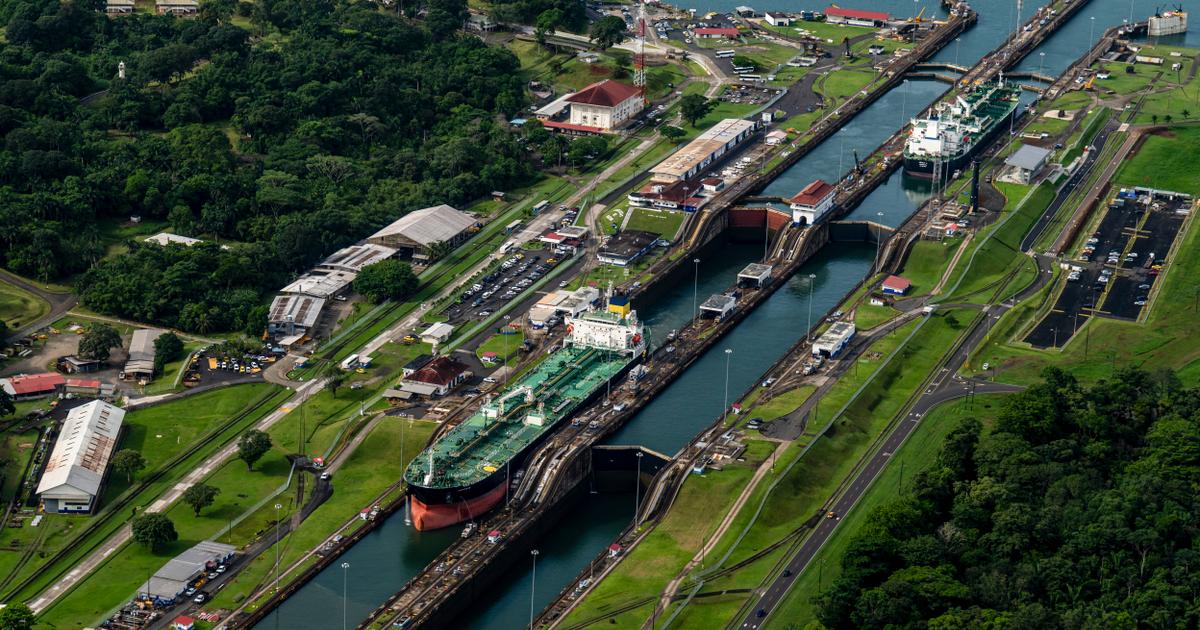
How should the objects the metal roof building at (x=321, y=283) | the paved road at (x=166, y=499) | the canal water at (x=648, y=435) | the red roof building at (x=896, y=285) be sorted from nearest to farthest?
the paved road at (x=166, y=499)
the canal water at (x=648, y=435)
the metal roof building at (x=321, y=283)
the red roof building at (x=896, y=285)

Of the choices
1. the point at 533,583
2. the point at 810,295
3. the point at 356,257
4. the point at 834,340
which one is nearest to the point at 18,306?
the point at 356,257

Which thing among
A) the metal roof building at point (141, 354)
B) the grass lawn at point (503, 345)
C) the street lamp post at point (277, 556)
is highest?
the metal roof building at point (141, 354)

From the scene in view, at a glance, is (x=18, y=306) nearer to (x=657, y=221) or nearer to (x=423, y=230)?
(x=423, y=230)

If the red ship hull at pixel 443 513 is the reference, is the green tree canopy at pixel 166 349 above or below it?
above

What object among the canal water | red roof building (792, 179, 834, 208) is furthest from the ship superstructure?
red roof building (792, 179, 834, 208)

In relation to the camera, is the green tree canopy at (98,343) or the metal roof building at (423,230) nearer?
the green tree canopy at (98,343)

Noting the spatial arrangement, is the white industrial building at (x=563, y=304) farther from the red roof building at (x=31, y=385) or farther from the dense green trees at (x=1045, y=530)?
the red roof building at (x=31, y=385)

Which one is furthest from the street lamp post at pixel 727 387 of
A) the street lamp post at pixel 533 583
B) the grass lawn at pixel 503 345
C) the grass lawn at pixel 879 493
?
the street lamp post at pixel 533 583

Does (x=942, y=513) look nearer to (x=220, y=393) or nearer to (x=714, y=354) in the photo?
(x=714, y=354)
